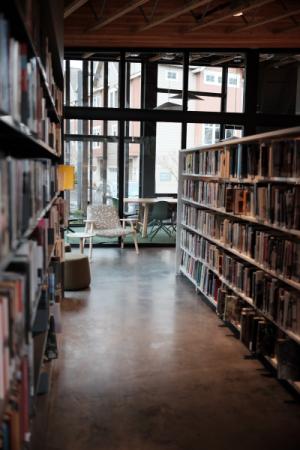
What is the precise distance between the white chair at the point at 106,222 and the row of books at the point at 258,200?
2642 millimetres

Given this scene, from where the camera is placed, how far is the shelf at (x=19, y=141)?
1592 mm

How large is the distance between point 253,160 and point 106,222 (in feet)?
15.1

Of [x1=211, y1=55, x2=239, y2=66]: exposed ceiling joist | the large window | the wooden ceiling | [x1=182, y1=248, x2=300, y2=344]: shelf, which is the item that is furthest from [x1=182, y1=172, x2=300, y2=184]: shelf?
[x1=211, y1=55, x2=239, y2=66]: exposed ceiling joist

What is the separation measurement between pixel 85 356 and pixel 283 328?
5.29 ft

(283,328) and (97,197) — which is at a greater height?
(97,197)

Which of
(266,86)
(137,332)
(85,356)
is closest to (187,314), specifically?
(137,332)

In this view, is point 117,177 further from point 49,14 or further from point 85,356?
point 49,14

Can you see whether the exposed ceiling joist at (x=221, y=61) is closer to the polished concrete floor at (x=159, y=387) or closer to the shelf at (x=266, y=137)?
the shelf at (x=266, y=137)

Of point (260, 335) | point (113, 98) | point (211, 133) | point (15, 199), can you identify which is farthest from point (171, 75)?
point (15, 199)

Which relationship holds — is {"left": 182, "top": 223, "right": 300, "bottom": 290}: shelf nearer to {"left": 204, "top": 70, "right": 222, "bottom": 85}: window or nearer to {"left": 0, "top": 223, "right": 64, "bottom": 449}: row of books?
{"left": 0, "top": 223, "right": 64, "bottom": 449}: row of books

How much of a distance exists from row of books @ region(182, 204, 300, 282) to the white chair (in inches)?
92.7

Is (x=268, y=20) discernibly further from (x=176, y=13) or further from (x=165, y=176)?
(x=165, y=176)

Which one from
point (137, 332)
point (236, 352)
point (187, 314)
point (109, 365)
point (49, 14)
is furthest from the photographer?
point (187, 314)

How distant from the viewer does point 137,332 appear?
4.59m
